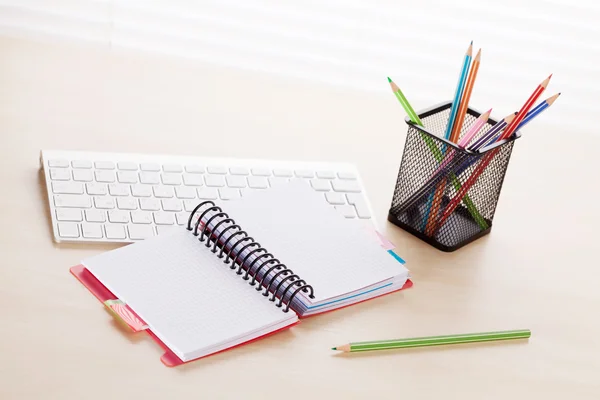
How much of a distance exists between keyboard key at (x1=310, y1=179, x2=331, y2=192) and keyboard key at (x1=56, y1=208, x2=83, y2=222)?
0.35 metres

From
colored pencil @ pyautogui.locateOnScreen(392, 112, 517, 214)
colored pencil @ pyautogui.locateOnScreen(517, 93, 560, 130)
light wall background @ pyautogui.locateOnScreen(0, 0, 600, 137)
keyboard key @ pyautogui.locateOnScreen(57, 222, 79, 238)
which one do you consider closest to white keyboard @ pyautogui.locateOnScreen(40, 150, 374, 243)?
keyboard key @ pyautogui.locateOnScreen(57, 222, 79, 238)

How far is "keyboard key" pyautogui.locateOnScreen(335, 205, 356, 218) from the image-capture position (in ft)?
4.34

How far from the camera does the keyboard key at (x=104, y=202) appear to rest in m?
1.23

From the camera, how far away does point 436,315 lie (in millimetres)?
1165

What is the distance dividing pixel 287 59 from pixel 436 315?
1307 mm

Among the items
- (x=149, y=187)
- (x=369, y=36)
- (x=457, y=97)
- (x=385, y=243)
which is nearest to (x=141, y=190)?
(x=149, y=187)

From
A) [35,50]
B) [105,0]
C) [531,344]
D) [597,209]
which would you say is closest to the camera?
[531,344]

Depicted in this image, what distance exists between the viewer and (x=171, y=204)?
1261mm

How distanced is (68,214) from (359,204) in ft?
1.34

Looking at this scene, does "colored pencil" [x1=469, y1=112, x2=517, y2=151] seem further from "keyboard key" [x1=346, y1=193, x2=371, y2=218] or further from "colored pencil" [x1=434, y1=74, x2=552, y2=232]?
"keyboard key" [x1=346, y1=193, x2=371, y2=218]

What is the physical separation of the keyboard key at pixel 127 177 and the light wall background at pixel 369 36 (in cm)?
103

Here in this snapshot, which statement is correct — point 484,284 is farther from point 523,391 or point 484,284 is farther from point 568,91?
point 568,91

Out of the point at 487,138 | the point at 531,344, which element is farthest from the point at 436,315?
the point at 487,138

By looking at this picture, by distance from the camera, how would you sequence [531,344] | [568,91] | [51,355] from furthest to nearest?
[568,91] < [531,344] < [51,355]
